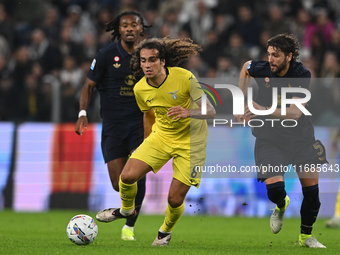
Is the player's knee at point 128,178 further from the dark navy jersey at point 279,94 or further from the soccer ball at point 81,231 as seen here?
the dark navy jersey at point 279,94

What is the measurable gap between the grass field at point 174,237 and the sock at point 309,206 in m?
0.30

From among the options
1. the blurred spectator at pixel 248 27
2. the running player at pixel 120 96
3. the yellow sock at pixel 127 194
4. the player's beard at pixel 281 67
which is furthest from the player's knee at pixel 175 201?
the blurred spectator at pixel 248 27

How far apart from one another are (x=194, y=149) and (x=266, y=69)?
1.23 meters

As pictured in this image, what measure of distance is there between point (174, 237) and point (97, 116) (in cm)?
379

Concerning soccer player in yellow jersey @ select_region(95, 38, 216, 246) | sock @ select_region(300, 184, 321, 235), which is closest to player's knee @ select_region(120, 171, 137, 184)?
soccer player in yellow jersey @ select_region(95, 38, 216, 246)

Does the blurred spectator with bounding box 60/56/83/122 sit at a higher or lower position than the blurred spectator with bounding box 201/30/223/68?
lower

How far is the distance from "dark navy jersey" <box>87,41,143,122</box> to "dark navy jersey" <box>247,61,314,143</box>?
1.69m

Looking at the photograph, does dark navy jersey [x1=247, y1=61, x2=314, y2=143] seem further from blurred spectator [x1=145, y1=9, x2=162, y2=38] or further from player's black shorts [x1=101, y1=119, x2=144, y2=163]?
blurred spectator [x1=145, y1=9, x2=162, y2=38]

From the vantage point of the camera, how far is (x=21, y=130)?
36.8ft

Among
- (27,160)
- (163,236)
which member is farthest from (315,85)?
(27,160)

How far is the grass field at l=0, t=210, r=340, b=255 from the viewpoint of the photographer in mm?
5809

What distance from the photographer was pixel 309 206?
6.34 meters

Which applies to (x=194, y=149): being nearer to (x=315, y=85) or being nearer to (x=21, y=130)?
(x=315, y=85)

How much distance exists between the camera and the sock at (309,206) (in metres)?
6.29
